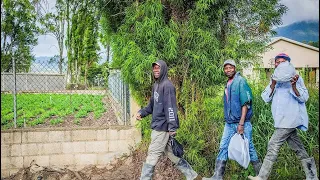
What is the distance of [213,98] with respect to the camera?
6109mm

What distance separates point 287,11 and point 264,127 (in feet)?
7.17

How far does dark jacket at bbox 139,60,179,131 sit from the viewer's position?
15.4 feet

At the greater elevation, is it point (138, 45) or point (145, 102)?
point (138, 45)

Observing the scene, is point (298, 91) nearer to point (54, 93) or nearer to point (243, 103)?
point (243, 103)

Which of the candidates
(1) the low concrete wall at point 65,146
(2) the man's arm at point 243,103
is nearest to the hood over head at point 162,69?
(2) the man's arm at point 243,103

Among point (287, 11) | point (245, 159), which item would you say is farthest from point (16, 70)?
point (287, 11)

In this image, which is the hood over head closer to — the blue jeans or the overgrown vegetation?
the overgrown vegetation

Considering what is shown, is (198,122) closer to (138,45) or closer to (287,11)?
(138,45)

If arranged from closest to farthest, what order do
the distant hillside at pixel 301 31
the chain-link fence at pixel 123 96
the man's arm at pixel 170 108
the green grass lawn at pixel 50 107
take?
the man's arm at pixel 170 108
the distant hillside at pixel 301 31
the chain-link fence at pixel 123 96
the green grass lawn at pixel 50 107

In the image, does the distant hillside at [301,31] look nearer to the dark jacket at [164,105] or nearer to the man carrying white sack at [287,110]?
the man carrying white sack at [287,110]

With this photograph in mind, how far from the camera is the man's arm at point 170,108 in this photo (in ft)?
15.3

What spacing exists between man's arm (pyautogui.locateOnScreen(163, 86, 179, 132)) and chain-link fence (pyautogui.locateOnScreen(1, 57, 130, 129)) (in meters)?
2.04

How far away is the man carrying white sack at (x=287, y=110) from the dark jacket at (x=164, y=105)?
122cm

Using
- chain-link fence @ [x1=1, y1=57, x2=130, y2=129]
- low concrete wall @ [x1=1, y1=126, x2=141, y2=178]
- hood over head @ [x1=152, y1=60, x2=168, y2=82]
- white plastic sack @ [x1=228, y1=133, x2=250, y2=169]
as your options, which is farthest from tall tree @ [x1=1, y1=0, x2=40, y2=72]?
white plastic sack @ [x1=228, y1=133, x2=250, y2=169]
